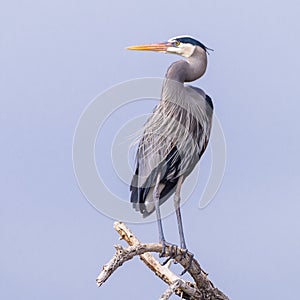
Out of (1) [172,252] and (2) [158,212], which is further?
(2) [158,212]

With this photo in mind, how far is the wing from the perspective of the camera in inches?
374

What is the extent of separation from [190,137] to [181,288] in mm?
1709

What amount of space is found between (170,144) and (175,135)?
122 mm

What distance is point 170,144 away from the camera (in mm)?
9555

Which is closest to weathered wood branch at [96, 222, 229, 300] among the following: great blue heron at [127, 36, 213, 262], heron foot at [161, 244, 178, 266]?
heron foot at [161, 244, 178, 266]

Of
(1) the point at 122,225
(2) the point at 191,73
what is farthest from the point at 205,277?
(2) the point at 191,73

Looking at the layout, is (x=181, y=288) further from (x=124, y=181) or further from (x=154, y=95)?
(x=154, y=95)

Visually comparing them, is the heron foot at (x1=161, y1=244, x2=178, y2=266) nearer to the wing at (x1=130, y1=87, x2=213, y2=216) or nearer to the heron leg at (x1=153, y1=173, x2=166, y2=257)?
the heron leg at (x1=153, y1=173, x2=166, y2=257)

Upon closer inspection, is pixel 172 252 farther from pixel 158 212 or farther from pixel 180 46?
pixel 180 46

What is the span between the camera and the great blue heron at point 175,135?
31.1ft

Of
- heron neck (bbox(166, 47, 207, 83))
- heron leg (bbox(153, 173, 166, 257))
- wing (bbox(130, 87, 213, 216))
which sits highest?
heron neck (bbox(166, 47, 207, 83))

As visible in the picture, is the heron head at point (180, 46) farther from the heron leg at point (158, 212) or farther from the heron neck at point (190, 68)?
the heron leg at point (158, 212)

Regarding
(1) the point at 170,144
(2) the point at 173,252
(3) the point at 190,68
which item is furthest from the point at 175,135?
(2) the point at 173,252

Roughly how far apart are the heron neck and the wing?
156 millimetres
